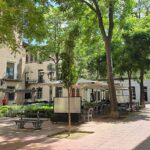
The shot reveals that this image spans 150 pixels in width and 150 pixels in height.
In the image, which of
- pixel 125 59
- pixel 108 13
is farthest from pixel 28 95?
pixel 108 13

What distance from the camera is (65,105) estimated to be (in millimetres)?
16906

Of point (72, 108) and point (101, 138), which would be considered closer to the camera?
point (101, 138)

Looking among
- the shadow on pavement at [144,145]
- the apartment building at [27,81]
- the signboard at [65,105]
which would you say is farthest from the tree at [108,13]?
the apartment building at [27,81]

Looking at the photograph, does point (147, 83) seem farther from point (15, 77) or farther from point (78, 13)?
point (78, 13)

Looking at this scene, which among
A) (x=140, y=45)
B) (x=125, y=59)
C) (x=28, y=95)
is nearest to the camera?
(x=140, y=45)

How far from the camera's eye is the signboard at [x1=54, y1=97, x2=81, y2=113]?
1661 centimetres

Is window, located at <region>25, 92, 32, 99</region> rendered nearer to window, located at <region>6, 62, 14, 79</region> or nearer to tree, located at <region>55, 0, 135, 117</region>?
window, located at <region>6, 62, 14, 79</region>

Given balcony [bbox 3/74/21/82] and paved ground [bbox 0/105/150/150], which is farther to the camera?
balcony [bbox 3/74/21/82]

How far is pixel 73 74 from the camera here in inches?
538

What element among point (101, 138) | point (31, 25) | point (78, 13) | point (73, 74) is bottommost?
point (101, 138)

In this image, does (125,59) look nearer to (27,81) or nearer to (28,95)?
(28,95)

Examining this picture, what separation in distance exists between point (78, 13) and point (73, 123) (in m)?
8.14

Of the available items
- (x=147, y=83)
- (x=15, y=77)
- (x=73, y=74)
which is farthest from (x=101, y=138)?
(x=147, y=83)

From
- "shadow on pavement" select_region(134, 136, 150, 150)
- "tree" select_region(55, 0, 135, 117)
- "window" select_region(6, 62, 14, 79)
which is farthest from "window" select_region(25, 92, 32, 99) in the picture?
"shadow on pavement" select_region(134, 136, 150, 150)
